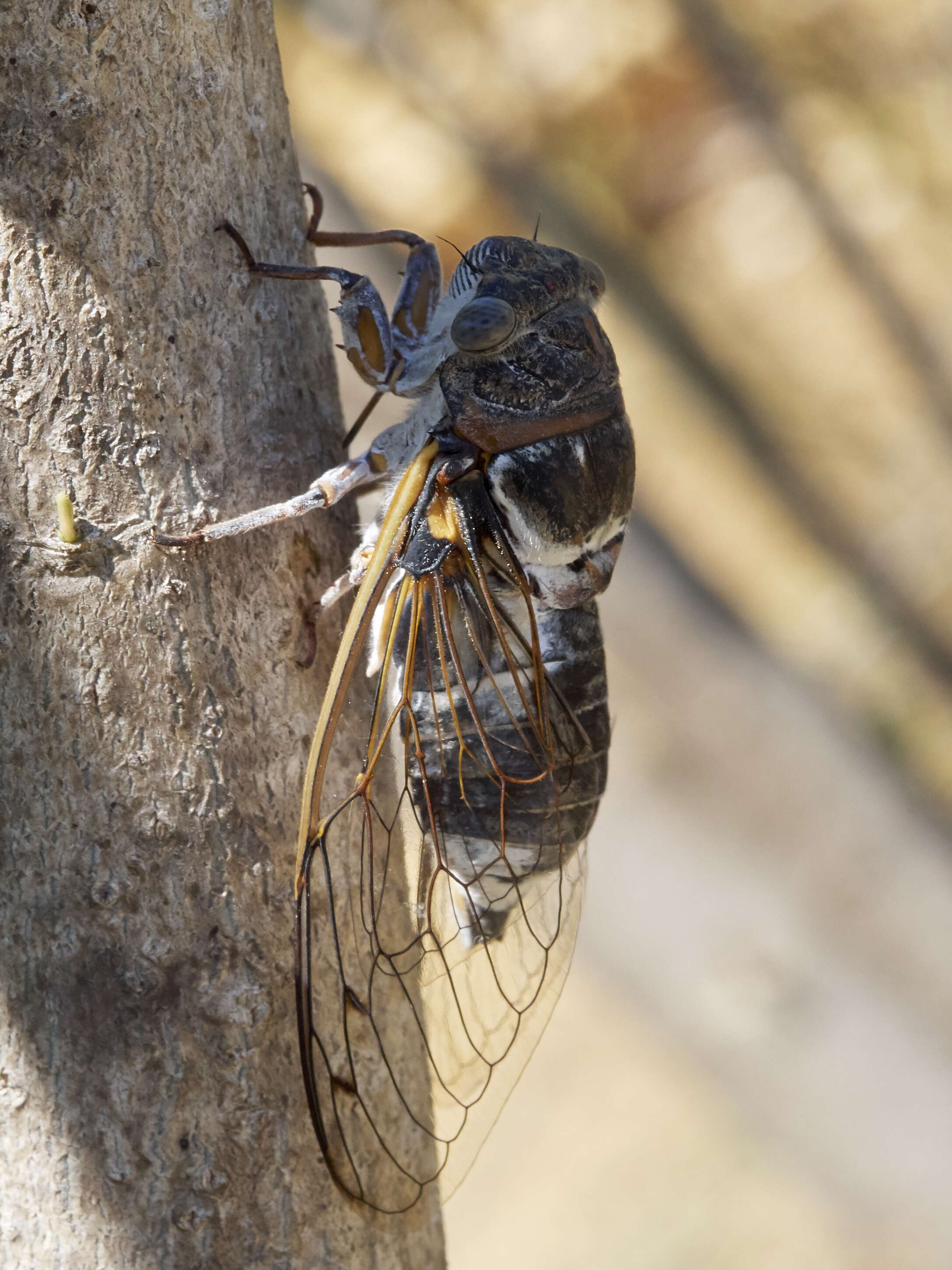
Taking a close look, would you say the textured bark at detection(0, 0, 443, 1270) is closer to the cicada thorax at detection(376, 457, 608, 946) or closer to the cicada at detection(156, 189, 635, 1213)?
the cicada at detection(156, 189, 635, 1213)

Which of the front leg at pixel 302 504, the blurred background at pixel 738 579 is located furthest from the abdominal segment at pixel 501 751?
the blurred background at pixel 738 579

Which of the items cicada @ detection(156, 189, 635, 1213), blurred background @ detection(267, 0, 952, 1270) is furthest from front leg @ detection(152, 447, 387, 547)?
blurred background @ detection(267, 0, 952, 1270)

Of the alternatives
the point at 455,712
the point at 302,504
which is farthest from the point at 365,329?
the point at 455,712

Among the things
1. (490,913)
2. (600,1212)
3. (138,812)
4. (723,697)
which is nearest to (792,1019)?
(600,1212)

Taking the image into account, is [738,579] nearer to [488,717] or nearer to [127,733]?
[488,717]

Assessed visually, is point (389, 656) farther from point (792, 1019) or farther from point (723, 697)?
point (792, 1019)

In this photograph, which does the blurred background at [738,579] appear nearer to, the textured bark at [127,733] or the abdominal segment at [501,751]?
the abdominal segment at [501,751]
